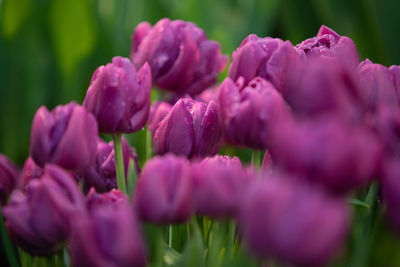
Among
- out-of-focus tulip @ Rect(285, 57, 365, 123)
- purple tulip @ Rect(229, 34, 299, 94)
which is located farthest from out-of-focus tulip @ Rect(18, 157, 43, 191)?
out-of-focus tulip @ Rect(285, 57, 365, 123)

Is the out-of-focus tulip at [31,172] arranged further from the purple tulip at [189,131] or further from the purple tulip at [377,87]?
the purple tulip at [377,87]

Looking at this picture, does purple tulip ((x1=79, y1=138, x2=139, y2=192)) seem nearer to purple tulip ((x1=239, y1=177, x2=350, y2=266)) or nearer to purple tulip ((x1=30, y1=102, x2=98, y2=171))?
purple tulip ((x1=30, y1=102, x2=98, y2=171))

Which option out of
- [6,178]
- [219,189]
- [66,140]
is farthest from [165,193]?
[6,178]

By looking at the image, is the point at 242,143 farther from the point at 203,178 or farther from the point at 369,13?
the point at 369,13

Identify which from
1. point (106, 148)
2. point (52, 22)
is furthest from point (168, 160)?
point (52, 22)

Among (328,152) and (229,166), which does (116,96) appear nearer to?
(229,166)

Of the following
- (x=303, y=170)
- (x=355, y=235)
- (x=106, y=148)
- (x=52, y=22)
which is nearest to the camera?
(x=303, y=170)
